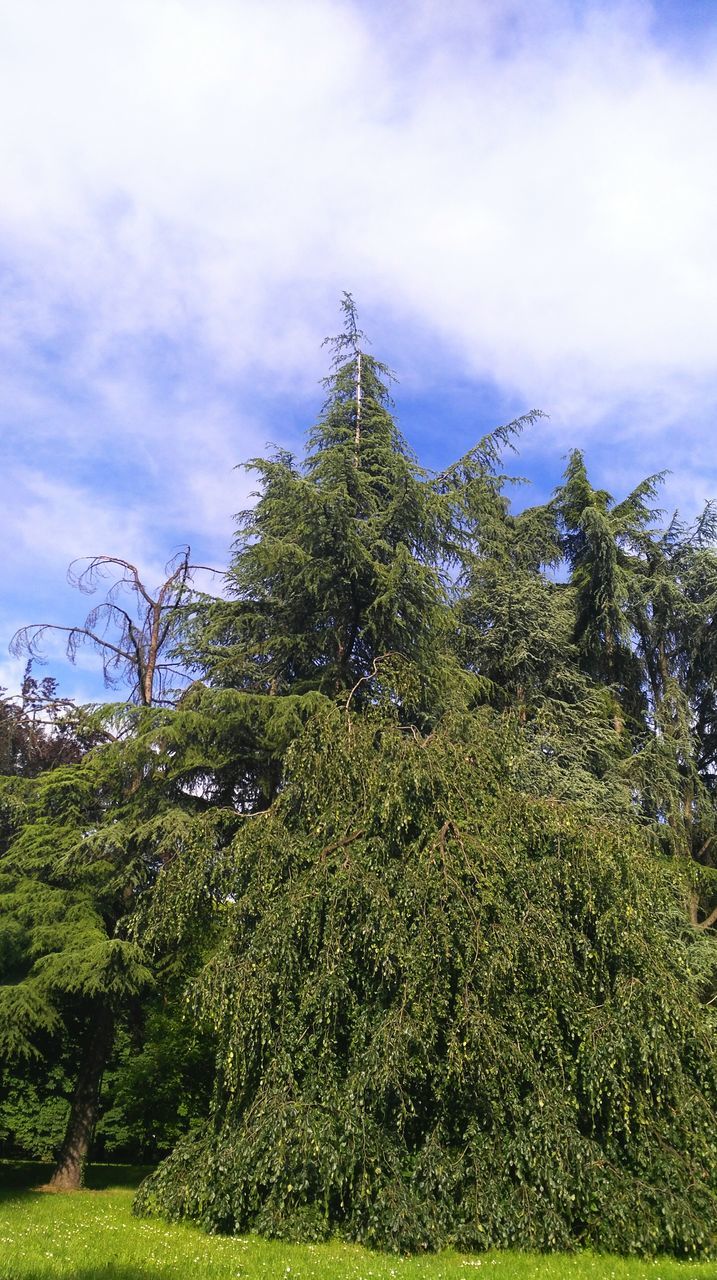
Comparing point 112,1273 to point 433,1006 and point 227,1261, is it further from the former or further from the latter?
point 433,1006

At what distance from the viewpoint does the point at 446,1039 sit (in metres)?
7.52

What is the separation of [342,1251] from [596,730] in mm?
8979

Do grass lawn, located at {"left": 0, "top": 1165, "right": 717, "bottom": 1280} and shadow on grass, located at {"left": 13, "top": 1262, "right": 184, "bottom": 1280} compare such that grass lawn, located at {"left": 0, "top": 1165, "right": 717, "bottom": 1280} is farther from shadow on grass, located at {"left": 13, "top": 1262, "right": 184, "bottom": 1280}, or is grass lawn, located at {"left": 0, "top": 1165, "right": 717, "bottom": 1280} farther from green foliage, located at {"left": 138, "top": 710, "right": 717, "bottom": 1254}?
green foliage, located at {"left": 138, "top": 710, "right": 717, "bottom": 1254}

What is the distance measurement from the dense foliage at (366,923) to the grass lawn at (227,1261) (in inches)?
9.3

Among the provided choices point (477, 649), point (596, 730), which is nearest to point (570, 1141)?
point (596, 730)

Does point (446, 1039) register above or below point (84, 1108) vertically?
above

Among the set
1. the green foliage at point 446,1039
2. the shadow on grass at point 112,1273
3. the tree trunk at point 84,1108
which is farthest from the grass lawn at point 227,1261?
the tree trunk at point 84,1108

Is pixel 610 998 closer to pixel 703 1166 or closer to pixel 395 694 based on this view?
pixel 703 1166

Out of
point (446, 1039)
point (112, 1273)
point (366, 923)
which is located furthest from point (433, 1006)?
point (112, 1273)

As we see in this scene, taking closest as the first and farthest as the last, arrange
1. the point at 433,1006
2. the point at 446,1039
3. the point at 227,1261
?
the point at 227,1261 < the point at 433,1006 < the point at 446,1039

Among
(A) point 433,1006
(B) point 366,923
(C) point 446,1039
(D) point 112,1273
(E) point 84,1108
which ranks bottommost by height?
(D) point 112,1273

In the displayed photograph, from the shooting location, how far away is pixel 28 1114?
13578 mm

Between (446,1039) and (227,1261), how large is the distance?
7.93 ft

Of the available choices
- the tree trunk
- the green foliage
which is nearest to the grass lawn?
the green foliage
